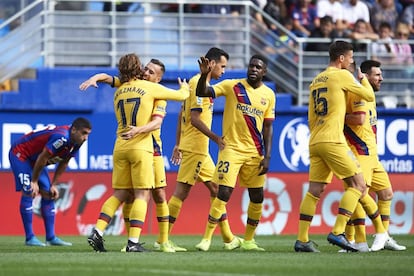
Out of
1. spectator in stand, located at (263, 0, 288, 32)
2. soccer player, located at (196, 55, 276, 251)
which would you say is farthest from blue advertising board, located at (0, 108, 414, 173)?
soccer player, located at (196, 55, 276, 251)

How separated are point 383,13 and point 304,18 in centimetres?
193

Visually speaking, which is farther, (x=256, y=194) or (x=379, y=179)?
(x=379, y=179)

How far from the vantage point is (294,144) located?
2164 centimetres

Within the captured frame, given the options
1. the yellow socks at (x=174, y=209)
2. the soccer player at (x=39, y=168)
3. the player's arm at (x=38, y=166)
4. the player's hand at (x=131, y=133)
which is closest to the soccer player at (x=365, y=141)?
the yellow socks at (x=174, y=209)

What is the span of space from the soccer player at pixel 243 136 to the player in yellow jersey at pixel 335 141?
0.89 meters

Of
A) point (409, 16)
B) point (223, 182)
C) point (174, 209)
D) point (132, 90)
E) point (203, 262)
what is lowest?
point (203, 262)

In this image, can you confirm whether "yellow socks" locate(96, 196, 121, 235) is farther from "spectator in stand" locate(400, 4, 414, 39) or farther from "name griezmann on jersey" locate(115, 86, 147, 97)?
"spectator in stand" locate(400, 4, 414, 39)

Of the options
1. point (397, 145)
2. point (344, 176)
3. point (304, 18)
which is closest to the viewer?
point (344, 176)

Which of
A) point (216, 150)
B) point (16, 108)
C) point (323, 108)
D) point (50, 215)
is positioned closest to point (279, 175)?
point (216, 150)

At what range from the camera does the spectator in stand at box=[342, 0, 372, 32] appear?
24016mm

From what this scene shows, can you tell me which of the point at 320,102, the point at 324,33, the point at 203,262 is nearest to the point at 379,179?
the point at 320,102

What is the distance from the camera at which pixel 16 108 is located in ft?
67.3

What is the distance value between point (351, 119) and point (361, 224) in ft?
4.35

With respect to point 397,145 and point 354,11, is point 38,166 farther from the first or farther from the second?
point 354,11
